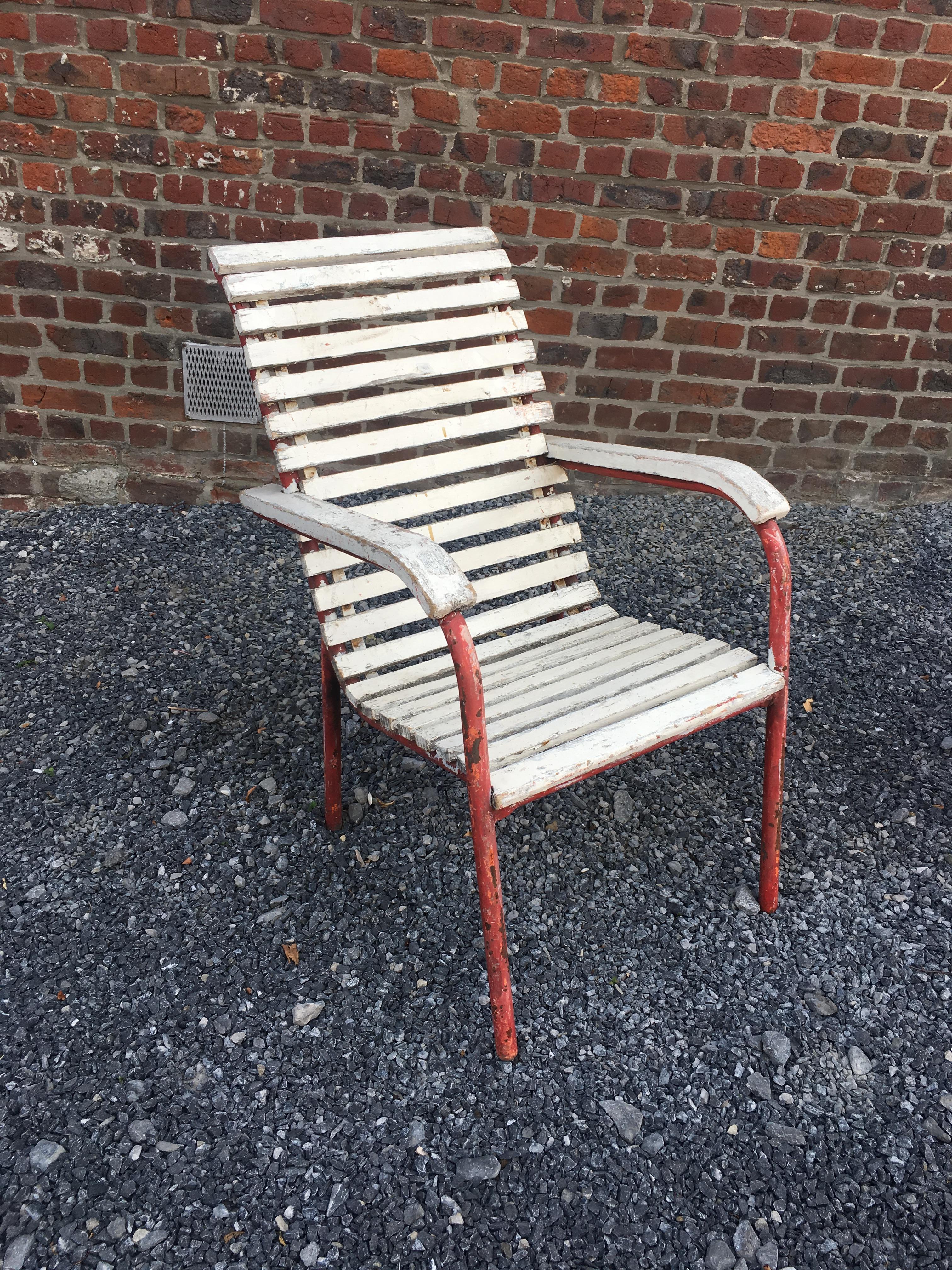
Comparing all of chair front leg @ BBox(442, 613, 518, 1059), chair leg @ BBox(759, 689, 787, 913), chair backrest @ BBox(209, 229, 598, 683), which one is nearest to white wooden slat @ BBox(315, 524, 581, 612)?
chair backrest @ BBox(209, 229, 598, 683)

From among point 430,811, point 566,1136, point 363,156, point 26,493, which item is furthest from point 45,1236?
point 363,156

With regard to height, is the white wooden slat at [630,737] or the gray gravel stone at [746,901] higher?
the white wooden slat at [630,737]

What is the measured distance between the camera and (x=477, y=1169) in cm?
150

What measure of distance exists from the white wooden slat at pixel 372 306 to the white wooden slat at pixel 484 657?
2.36 feet

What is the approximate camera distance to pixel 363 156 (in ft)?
10.4

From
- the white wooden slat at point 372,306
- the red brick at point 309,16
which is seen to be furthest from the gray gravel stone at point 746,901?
the red brick at point 309,16

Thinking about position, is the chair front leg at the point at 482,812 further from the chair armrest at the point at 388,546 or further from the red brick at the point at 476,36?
the red brick at the point at 476,36

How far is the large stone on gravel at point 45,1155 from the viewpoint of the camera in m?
1.48

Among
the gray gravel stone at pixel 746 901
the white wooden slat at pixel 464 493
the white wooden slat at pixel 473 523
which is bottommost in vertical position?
the gray gravel stone at pixel 746 901

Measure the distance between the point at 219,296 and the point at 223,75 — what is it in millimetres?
655

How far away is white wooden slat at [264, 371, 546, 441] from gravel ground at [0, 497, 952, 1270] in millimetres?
840

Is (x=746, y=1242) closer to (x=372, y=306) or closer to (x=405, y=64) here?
(x=372, y=306)

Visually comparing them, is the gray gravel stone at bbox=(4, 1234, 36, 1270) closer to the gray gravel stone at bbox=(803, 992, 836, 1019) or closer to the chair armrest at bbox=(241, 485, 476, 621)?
the chair armrest at bbox=(241, 485, 476, 621)

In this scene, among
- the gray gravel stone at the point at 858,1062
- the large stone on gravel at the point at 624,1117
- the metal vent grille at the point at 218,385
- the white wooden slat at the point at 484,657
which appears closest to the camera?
the large stone on gravel at the point at 624,1117
